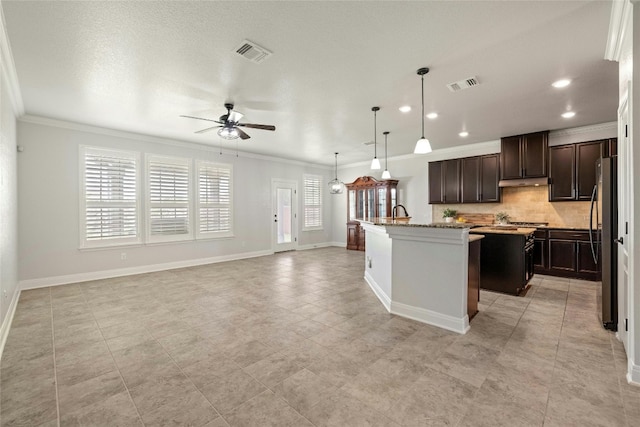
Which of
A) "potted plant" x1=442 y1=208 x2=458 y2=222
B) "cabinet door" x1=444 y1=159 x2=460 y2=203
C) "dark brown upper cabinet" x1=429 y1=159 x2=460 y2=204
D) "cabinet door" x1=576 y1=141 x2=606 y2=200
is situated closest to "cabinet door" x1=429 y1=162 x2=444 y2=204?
"dark brown upper cabinet" x1=429 y1=159 x2=460 y2=204

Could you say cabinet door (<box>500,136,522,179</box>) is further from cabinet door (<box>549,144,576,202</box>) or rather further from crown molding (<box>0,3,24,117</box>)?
crown molding (<box>0,3,24,117</box>)

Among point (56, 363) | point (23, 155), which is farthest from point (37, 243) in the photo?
point (56, 363)

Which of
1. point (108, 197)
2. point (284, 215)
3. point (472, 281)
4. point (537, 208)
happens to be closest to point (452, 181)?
point (537, 208)

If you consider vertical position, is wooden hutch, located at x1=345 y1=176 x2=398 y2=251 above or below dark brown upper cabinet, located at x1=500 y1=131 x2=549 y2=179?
below

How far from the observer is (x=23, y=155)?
15.2ft

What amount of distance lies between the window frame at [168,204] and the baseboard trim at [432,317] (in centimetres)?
493

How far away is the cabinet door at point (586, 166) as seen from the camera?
5.04 m

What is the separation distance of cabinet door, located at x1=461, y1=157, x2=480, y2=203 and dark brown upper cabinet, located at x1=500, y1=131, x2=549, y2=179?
20.7 inches

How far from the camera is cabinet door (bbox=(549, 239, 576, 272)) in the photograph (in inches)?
200

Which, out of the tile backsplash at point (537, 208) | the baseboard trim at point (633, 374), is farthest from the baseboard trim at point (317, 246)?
the baseboard trim at point (633, 374)

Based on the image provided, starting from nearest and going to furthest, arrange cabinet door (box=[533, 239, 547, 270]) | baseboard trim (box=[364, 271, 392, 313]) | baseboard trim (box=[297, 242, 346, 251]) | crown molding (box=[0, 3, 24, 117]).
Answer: crown molding (box=[0, 3, 24, 117]) < baseboard trim (box=[364, 271, 392, 313]) < cabinet door (box=[533, 239, 547, 270]) < baseboard trim (box=[297, 242, 346, 251])

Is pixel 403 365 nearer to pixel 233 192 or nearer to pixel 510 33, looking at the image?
pixel 510 33

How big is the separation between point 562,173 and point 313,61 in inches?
206

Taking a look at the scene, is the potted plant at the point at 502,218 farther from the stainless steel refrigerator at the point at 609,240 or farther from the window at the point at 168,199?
the window at the point at 168,199
